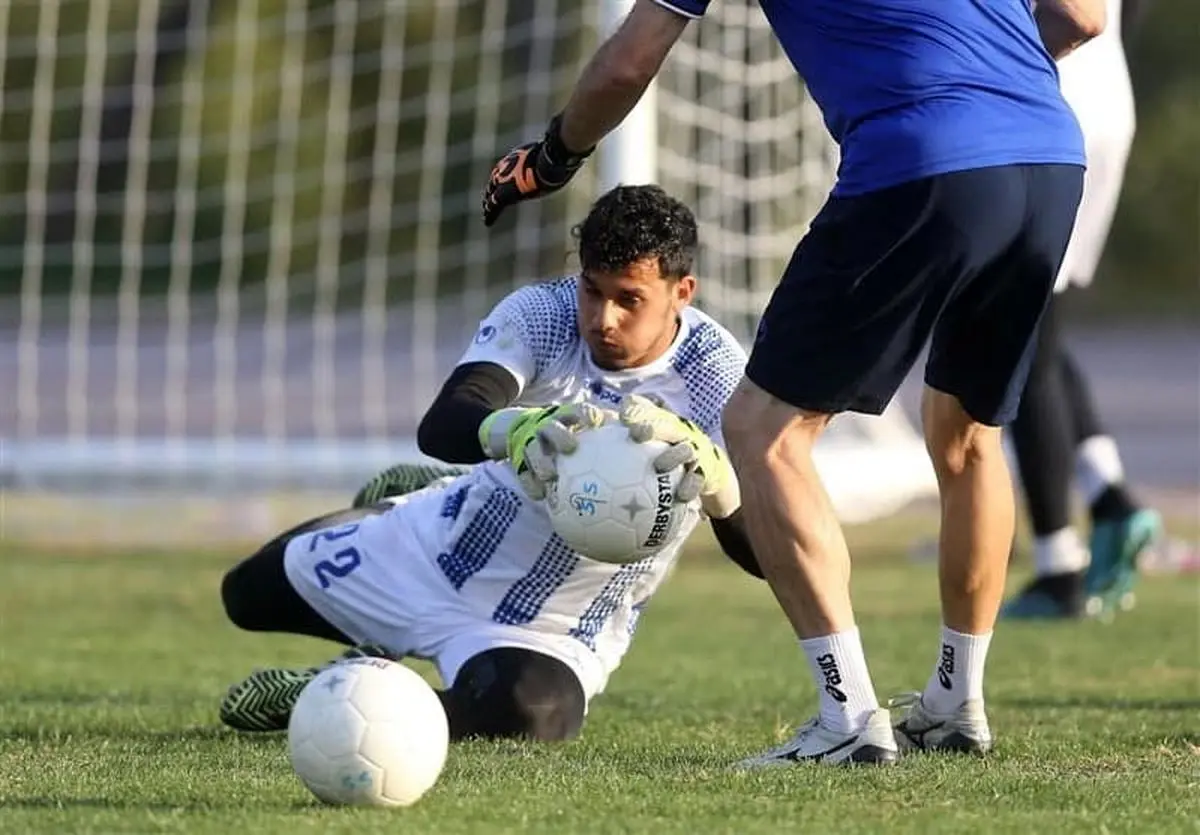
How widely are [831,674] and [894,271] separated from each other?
2.89ft

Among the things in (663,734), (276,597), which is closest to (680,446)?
(663,734)

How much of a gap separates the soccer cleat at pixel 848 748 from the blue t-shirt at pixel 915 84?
3.74ft

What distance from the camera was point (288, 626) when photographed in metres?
5.98

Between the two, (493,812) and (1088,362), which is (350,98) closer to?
(1088,362)

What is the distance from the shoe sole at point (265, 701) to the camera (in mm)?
5340

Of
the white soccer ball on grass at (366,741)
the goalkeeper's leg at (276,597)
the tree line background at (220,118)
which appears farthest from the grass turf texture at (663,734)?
the tree line background at (220,118)

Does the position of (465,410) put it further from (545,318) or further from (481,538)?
(481,538)

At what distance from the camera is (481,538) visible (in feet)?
18.3

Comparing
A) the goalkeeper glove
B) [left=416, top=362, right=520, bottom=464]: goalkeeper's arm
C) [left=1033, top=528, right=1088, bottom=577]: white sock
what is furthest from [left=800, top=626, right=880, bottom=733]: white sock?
[left=1033, top=528, right=1088, bottom=577]: white sock

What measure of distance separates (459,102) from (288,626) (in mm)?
9802

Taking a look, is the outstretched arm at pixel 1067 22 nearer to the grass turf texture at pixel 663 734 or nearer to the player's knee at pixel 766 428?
the player's knee at pixel 766 428

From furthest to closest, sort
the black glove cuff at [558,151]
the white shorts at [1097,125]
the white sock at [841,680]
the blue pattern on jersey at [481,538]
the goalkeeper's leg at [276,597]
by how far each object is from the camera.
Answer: the white shorts at [1097,125] < the goalkeeper's leg at [276,597] < the blue pattern on jersey at [481,538] < the black glove cuff at [558,151] < the white sock at [841,680]

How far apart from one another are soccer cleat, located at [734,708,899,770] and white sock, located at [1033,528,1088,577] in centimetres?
376

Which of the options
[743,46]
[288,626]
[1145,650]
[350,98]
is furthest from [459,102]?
[288,626]
